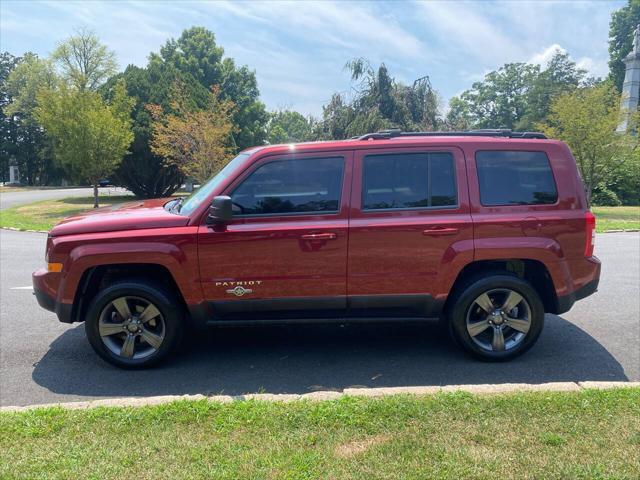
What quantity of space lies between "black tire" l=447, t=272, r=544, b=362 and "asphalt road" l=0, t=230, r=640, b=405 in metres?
0.12

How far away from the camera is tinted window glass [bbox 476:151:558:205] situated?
172 inches

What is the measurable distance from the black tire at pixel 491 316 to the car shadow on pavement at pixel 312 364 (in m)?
0.12

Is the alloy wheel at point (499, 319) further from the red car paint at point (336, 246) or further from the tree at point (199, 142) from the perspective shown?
the tree at point (199, 142)

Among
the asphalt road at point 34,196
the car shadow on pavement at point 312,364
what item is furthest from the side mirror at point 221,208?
the asphalt road at point 34,196

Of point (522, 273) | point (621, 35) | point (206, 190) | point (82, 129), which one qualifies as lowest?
point (522, 273)

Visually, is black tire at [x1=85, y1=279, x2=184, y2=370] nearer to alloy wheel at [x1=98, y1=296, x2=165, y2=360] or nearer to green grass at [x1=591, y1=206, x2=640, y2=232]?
alloy wheel at [x1=98, y1=296, x2=165, y2=360]

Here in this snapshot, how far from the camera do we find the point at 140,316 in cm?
434

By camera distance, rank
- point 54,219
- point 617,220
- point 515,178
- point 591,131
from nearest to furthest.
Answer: point 515,178, point 617,220, point 54,219, point 591,131

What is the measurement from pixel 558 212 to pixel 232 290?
115 inches

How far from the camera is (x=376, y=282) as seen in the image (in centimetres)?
427

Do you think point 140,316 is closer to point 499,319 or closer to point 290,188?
point 290,188

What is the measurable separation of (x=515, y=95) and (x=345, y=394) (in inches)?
2830

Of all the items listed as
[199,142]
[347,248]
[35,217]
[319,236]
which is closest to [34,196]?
[35,217]

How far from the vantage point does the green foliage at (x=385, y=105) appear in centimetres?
2486
